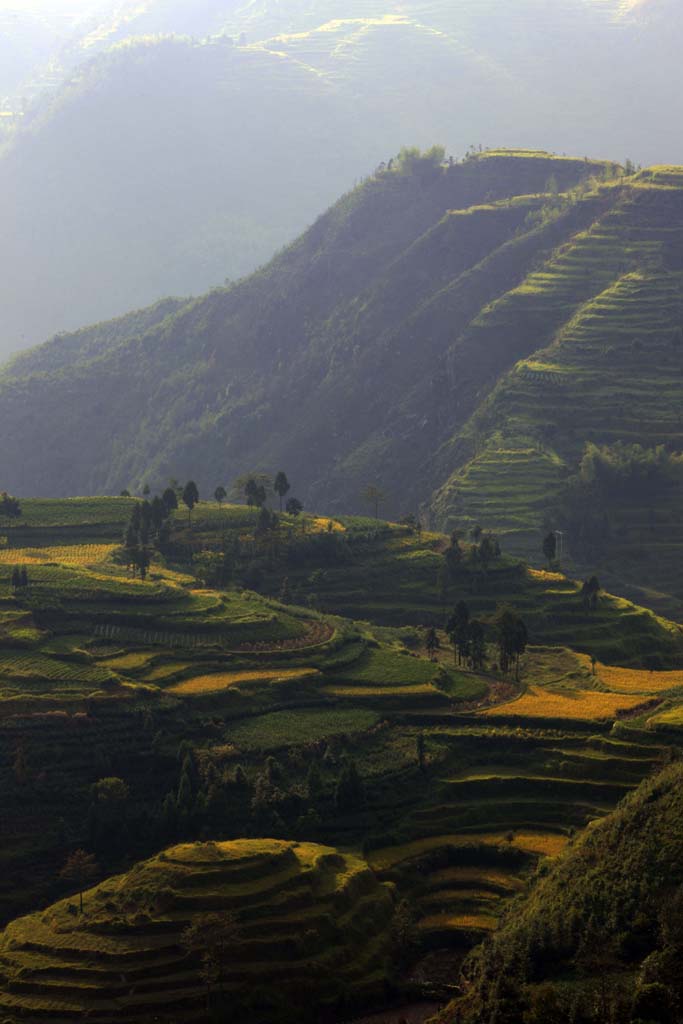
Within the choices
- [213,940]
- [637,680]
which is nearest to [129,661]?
[213,940]

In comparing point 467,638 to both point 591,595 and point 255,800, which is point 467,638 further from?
point 255,800

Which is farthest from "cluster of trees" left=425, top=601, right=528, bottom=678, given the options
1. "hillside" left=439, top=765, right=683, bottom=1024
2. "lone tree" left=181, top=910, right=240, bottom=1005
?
"lone tree" left=181, top=910, right=240, bottom=1005

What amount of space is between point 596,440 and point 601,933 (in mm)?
106907

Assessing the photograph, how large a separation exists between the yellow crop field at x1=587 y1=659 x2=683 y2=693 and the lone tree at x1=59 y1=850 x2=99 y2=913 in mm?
40519

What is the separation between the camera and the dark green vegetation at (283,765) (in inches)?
2980

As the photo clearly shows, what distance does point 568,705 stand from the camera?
332ft

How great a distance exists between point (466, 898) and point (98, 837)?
21.6m

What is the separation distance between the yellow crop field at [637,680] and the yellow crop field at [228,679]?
2192 cm

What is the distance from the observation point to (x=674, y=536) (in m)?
160

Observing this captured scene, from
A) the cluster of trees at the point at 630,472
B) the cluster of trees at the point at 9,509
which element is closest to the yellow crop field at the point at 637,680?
the cluster of trees at the point at 9,509

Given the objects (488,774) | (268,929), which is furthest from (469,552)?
(268,929)

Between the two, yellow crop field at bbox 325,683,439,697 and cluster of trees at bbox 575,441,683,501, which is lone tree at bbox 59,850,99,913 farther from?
cluster of trees at bbox 575,441,683,501

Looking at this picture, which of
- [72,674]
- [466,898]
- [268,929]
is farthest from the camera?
[72,674]

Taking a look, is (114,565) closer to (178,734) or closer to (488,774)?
(178,734)
